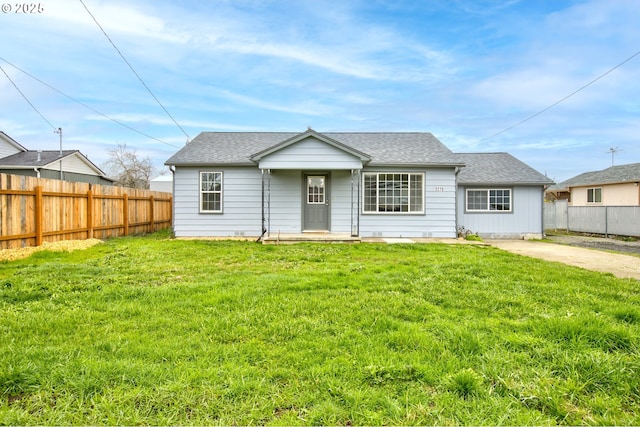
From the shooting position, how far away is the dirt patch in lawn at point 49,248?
25.2ft

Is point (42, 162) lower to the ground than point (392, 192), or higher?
higher

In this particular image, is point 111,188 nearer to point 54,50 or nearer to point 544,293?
point 54,50

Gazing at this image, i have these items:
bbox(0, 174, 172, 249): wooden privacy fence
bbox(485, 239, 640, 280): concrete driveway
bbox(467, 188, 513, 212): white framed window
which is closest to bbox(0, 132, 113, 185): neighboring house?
bbox(0, 174, 172, 249): wooden privacy fence

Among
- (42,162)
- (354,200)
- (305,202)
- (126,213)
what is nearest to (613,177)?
(354,200)

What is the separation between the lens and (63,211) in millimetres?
10102

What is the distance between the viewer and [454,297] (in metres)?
4.60

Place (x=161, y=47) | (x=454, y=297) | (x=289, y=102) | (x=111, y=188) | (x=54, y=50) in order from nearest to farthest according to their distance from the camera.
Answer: (x=454, y=297)
(x=54, y=50)
(x=111, y=188)
(x=161, y=47)
(x=289, y=102)

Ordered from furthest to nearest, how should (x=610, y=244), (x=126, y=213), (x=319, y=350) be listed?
(x=126, y=213) < (x=610, y=244) < (x=319, y=350)

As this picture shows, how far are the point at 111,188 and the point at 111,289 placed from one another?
9.32 meters

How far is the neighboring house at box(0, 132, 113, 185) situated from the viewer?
2175cm

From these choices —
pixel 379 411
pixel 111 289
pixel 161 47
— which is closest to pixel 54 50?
pixel 161 47

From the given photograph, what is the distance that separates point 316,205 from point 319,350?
32.9 ft

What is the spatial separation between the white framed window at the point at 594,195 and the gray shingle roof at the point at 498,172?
1126cm

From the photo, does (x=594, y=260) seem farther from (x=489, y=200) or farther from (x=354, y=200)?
(x=354, y=200)
